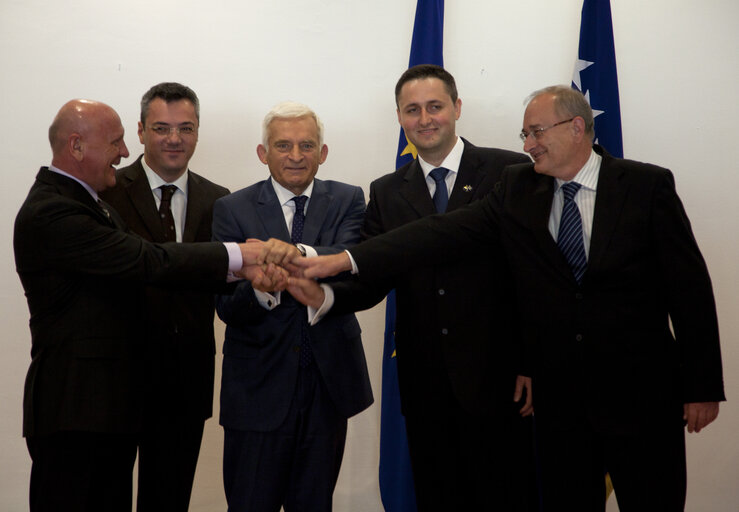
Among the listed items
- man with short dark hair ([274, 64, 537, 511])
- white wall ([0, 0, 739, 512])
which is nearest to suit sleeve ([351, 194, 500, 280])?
man with short dark hair ([274, 64, 537, 511])

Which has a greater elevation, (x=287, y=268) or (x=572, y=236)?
(x=572, y=236)

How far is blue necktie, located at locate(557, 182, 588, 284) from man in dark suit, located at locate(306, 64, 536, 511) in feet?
1.01

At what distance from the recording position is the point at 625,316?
2322 mm

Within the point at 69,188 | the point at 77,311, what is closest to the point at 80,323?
the point at 77,311

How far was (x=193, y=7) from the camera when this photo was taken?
13.0ft

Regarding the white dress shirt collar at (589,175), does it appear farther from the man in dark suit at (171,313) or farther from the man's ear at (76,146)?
the man's ear at (76,146)

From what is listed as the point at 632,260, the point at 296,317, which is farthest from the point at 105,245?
the point at 632,260

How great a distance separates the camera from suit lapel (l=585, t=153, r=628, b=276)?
2336mm

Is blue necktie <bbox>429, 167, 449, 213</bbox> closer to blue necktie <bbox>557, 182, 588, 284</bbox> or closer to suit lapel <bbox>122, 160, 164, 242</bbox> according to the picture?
blue necktie <bbox>557, 182, 588, 284</bbox>

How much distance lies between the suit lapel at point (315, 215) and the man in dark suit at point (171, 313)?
1.60ft

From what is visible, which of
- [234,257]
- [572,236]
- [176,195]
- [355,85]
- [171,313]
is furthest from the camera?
[355,85]

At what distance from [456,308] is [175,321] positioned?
1156mm

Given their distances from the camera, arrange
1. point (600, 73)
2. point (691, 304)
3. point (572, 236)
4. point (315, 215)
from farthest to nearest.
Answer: point (600, 73) < point (315, 215) < point (572, 236) < point (691, 304)

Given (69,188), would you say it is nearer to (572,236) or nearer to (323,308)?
(323,308)
